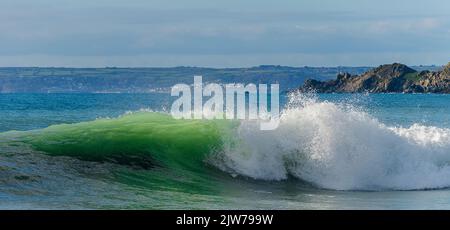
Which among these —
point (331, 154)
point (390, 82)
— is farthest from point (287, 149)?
point (390, 82)

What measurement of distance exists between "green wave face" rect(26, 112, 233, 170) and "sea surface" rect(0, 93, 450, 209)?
1.2 inches

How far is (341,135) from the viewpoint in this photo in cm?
2239

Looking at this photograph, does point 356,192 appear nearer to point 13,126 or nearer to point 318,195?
point 318,195

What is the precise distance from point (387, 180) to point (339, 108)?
9.93 ft

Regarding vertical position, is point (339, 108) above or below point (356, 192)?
above

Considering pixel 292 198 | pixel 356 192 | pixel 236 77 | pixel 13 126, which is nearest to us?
pixel 292 198

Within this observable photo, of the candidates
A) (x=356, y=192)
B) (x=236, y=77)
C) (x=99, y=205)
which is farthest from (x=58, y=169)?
(x=236, y=77)

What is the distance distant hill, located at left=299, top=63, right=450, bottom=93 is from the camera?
568ft

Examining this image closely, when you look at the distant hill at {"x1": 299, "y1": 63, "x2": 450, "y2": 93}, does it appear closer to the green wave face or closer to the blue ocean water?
the blue ocean water

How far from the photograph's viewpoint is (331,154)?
2195cm

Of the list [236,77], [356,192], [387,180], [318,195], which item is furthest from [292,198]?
[236,77]

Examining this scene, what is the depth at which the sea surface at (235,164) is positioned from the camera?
1744 cm

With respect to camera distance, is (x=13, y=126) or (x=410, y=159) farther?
(x=13, y=126)
